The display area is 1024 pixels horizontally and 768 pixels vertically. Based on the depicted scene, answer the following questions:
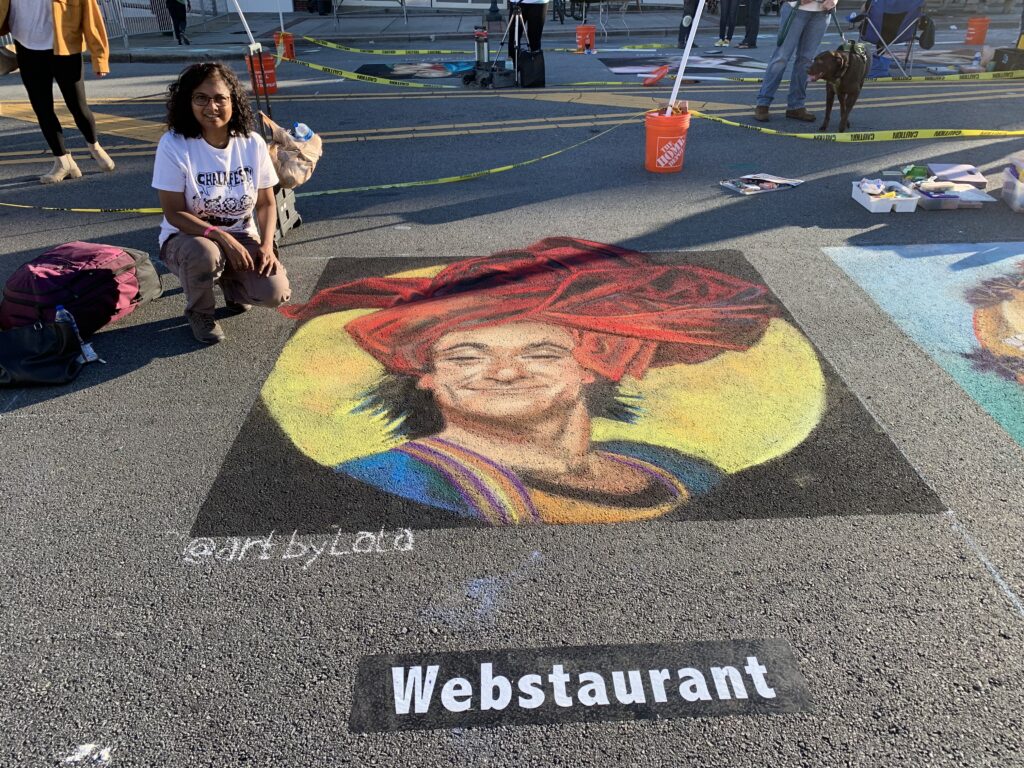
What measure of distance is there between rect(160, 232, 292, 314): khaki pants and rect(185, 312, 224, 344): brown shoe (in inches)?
1.2

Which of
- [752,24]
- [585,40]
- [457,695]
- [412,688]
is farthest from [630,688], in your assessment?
[752,24]

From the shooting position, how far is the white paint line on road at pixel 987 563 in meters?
2.41

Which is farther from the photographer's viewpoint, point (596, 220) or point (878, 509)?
point (596, 220)

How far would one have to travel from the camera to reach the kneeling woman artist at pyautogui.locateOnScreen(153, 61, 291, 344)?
12.5 feet

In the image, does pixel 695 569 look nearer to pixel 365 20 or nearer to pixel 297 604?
pixel 297 604

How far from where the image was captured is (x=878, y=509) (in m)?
2.83

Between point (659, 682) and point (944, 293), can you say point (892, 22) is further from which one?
point (659, 682)

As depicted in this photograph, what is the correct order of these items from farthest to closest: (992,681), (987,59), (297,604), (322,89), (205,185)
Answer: (987,59) < (322,89) < (205,185) < (297,604) < (992,681)

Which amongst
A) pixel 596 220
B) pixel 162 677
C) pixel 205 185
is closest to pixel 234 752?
pixel 162 677

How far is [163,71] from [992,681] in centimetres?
1491

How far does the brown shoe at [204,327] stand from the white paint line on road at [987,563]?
3645mm

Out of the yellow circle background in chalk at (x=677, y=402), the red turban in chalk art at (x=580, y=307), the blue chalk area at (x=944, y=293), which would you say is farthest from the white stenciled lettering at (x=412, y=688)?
the blue chalk area at (x=944, y=293)

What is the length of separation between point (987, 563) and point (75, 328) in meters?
4.28

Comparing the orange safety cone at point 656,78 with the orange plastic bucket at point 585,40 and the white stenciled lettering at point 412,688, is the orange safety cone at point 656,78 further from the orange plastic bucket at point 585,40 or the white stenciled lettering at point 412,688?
the white stenciled lettering at point 412,688
